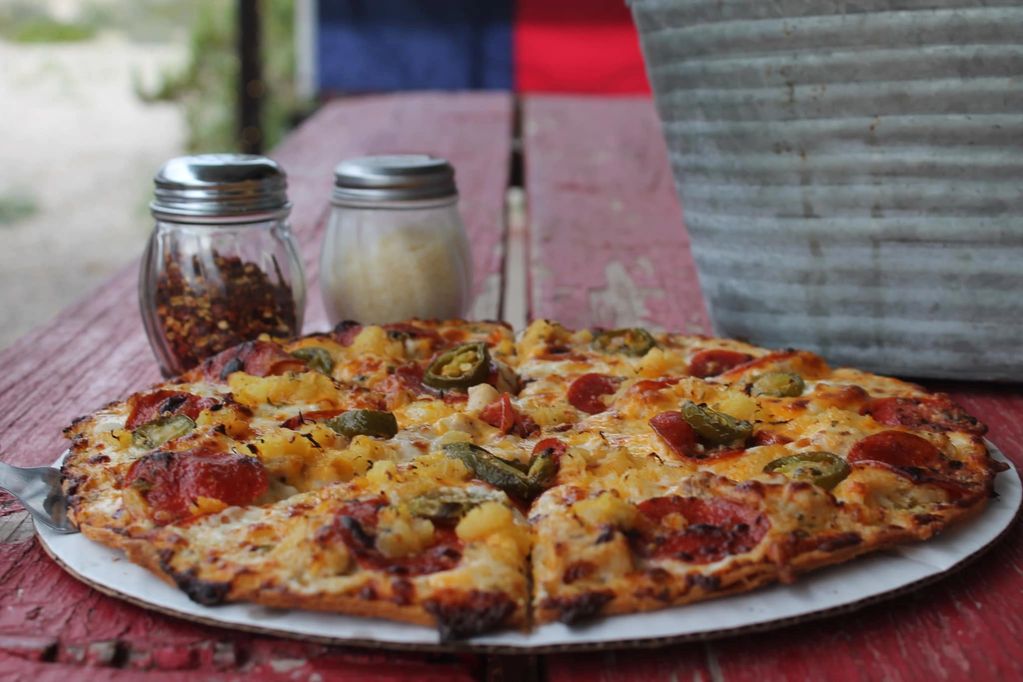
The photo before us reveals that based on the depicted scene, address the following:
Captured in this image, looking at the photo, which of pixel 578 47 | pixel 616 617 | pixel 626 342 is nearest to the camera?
pixel 616 617

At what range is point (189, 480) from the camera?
152cm

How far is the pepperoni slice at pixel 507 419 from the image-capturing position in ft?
5.96

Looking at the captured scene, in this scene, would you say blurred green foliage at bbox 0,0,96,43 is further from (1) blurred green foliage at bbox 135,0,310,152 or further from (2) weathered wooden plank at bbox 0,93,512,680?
(2) weathered wooden plank at bbox 0,93,512,680

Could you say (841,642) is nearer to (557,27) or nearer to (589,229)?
(589,229)

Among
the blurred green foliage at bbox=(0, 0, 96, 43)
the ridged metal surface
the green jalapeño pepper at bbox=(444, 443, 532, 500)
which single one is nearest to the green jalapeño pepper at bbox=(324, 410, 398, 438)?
the green jalapeño pepper at bbox=(444, 443, 532, 500)

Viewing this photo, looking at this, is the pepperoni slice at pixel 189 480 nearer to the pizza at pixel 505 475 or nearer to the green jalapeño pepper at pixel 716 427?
the pizza at pixel 505 475

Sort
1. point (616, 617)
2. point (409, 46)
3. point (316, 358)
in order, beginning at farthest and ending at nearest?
point (409, 46) < point (316, 358) < point (616, 617)

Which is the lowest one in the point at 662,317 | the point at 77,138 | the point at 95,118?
the point at 77,138

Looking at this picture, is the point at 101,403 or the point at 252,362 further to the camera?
the point at 101,403

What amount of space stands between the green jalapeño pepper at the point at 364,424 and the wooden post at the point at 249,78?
5.94 m

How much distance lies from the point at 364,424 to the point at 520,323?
1484 millimetres

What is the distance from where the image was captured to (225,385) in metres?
2.00

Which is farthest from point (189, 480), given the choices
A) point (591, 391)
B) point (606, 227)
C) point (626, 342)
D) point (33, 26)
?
point (33, 26)

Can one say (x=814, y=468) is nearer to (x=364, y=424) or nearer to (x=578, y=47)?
(x=364, y=424)
